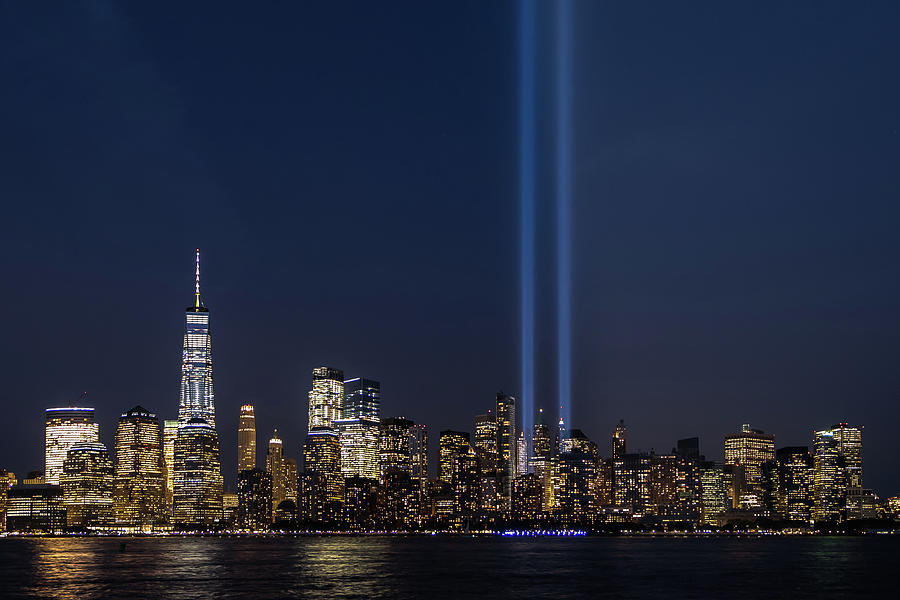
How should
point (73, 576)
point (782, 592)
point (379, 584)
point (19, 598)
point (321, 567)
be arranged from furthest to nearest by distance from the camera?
point (321, 567) < point (73, 576) < point (379, 584) < point (782, 592) < point (19, 598)

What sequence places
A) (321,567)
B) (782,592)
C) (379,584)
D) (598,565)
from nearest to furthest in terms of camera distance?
(782,592)
(379,584)
(321,567)
(598,565)

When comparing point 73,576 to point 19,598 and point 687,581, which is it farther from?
point 687,581

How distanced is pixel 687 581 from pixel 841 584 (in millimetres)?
19042

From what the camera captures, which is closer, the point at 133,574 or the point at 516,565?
the point at 133,574

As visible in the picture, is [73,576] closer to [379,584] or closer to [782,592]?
[379,584]

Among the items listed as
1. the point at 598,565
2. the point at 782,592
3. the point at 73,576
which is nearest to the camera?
the point at 782,592

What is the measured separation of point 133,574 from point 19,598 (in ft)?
136

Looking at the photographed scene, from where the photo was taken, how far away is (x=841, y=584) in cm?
13925

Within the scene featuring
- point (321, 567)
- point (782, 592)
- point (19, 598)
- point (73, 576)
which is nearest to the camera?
point (19, 598)

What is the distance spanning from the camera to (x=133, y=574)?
153750mm

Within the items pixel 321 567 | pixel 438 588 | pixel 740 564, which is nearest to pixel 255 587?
pixel 438 588

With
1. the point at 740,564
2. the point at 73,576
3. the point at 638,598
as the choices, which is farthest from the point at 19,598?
the point at 740,564

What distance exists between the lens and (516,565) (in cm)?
18012

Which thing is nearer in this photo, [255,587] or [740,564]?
[255,587]
